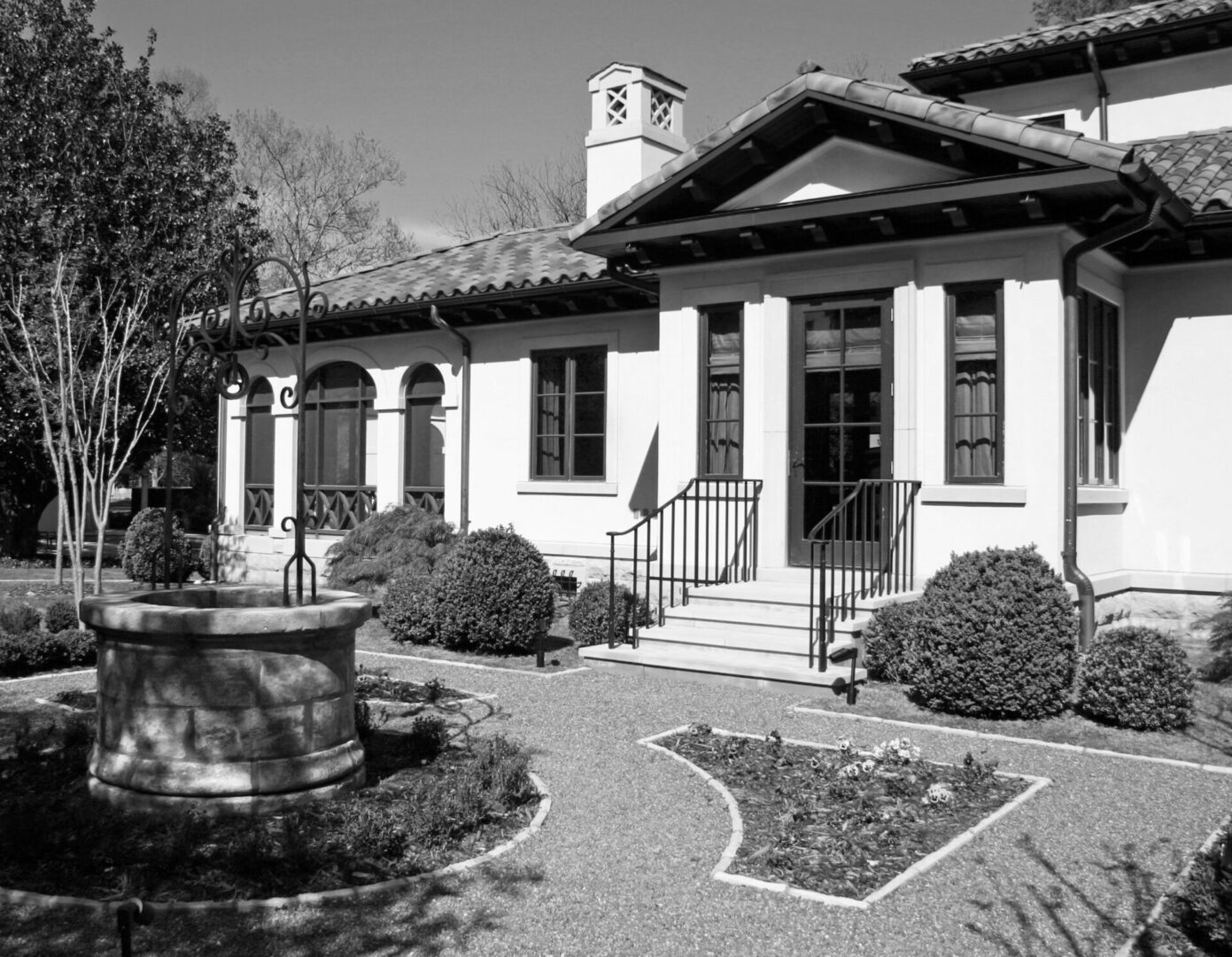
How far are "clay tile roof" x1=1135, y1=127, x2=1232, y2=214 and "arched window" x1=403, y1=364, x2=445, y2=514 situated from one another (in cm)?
916

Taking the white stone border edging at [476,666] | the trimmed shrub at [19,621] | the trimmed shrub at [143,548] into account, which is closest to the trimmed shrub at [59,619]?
the trimmed shrub at [19,621]

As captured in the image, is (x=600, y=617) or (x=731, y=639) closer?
(x=731, y=639)

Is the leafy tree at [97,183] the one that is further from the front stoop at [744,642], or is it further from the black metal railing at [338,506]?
the front stoop at [744,642]

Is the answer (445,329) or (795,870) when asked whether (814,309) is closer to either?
(445,329)

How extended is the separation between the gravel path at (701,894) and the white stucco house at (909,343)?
2.80 metres

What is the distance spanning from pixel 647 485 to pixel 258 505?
7211 millimetres

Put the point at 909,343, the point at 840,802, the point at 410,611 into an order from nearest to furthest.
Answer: the point at 840,802, the point at 909,343, the point at 410,611

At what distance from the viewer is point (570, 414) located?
47.1 ft

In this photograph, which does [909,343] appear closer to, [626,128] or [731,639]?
[731,639]

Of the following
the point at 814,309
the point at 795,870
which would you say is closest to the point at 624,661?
the point at 814,309

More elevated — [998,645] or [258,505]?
[258,505]

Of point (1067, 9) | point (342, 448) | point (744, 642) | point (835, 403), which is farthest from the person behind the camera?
point (1067, 9)

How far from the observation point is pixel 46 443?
41.5ft

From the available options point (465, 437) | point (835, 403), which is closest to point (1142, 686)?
point (835, 403)
